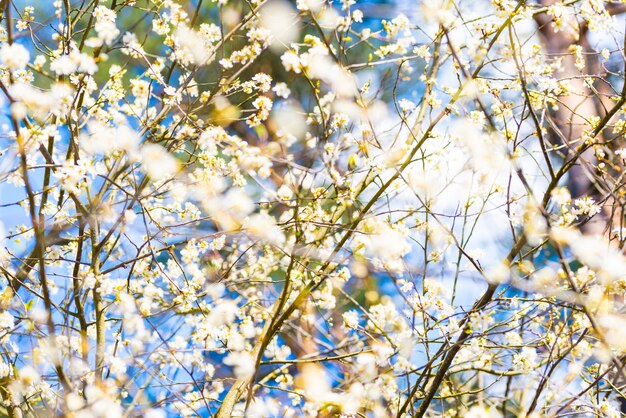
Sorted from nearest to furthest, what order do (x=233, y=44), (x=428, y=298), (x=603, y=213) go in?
(x=428, y=298) → (x=233, y=44) → (x=603, y=213)

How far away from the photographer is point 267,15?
2566 mm

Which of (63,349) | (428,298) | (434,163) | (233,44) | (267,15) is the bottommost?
(63,349)

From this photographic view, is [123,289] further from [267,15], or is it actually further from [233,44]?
[233,44]

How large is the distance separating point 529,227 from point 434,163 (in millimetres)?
1040

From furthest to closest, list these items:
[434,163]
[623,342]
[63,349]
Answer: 1. [434,163]
2. [63,349]
3. [623,342]

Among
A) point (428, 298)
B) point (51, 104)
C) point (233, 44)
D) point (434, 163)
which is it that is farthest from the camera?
point (233, 44)

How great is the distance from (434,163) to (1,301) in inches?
79.1

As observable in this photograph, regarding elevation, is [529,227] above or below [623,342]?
above

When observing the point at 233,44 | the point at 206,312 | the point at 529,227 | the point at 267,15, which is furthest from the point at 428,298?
the point at 233,44

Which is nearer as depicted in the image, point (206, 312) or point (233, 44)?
point (206, 312)

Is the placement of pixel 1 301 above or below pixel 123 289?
below

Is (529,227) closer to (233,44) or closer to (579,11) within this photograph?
(579,11)

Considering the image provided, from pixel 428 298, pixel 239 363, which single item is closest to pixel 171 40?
pixel 239 363

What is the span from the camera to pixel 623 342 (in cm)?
192
